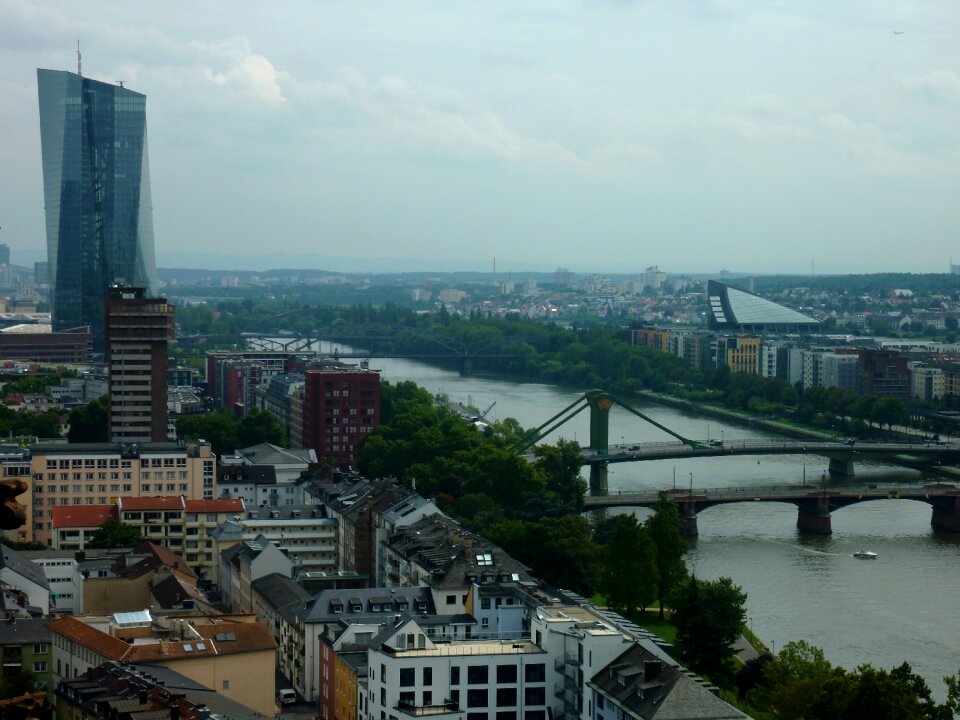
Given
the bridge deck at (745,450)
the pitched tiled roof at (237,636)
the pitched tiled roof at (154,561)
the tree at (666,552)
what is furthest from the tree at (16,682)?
the bridge deck at (745,450)

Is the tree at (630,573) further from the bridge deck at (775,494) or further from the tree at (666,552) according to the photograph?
the bridge deck at (775,494)

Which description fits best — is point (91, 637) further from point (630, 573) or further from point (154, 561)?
point (630, 573)

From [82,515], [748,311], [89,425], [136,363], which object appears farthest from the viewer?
[748,311]

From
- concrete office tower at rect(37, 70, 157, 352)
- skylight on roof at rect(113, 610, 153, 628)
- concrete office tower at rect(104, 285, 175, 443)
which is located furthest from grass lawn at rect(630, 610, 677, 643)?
concrete office tower at rect(37, 70, 157, 352)

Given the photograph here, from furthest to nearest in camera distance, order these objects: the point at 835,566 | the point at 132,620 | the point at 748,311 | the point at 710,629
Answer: the point at 748,311
the point at 835,566
the point at 710,629
the point at 132,620

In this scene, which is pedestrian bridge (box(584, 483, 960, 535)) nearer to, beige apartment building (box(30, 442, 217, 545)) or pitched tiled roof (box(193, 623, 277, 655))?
beige apartment building (box(30, 442, 217, 545))

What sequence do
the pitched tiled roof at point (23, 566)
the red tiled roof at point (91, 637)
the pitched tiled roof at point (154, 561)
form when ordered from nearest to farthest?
the red tiled roof at point (91, 637) → the pitched tiled roof at point (23, 566) → the pitched tiled roof at point (154, 561)

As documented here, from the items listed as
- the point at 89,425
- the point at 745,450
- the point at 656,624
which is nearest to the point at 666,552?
the point at 656,624

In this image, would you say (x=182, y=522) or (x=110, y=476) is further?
(x=110, y=476)

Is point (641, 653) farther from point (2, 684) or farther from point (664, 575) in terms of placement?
point (664, 575)
